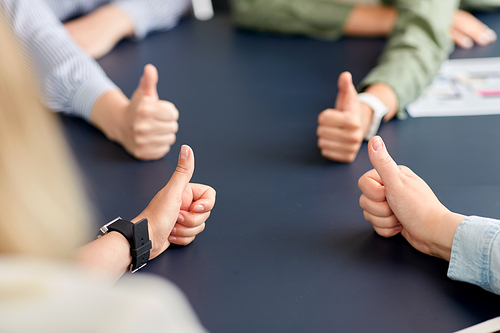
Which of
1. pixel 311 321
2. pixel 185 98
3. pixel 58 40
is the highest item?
pixel 58 40

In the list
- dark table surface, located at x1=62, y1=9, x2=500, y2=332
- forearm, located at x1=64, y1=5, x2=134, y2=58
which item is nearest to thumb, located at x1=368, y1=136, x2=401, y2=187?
dark table surface, located at x1=62, y1=9, x2=500, y2=332

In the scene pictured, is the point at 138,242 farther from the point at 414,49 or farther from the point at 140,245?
the point at 414,49

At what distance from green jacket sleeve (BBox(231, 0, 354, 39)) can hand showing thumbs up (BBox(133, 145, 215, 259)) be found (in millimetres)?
927

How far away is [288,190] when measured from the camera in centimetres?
87

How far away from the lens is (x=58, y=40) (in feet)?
3.76

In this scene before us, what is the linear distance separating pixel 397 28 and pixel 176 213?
92cm

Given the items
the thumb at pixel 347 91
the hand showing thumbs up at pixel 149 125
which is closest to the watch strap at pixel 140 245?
the hand showing thumbs up at pixel 149 125

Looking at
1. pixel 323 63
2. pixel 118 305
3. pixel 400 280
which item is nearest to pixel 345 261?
pixel 400 280

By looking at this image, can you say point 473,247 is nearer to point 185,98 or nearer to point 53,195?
point 53,195

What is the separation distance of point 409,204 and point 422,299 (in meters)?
0.15

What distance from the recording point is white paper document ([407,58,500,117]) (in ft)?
3.54

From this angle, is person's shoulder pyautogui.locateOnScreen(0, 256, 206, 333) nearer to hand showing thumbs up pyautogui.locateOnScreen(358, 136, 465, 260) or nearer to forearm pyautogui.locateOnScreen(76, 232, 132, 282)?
forearm pyautogui.locateOnScreen(76, 232, 132, 282)

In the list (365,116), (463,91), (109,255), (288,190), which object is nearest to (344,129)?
(365,116)

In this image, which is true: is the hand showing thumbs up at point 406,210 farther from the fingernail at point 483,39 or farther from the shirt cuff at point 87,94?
the fingernail at point 483,39
